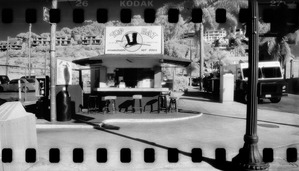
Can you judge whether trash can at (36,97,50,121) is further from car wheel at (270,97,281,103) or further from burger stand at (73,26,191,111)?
car wheel at (270,97,281,103)

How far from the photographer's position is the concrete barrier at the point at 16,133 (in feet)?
16.8

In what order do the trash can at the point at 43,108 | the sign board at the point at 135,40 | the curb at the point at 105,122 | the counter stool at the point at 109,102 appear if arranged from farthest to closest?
the sign board at the point at 135,40
the counter stool at the point at 109,102
the trash can at the point at 43,108
the curb at the point at 105,122

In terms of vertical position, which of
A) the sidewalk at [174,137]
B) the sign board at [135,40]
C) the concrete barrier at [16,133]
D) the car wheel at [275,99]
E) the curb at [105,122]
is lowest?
the sidewalk at [174,137]

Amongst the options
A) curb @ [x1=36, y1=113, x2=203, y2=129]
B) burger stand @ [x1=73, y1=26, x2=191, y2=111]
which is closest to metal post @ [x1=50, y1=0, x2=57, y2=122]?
curb @ [x1=36, y1=113, x2=203, y2=129]

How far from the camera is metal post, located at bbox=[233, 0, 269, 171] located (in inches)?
212

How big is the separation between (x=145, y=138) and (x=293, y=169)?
430cm

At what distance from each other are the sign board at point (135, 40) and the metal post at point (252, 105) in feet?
33.0

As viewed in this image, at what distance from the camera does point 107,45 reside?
1573 cm

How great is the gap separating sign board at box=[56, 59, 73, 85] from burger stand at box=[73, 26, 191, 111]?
1.46 metres

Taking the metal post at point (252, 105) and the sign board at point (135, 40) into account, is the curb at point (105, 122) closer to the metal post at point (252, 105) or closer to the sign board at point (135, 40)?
the sign board at point (135, 40)

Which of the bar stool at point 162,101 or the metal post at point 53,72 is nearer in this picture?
the metal post at point 53,72

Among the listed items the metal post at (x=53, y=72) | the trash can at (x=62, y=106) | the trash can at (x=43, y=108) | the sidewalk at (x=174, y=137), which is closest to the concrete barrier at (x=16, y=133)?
the sidewalk at (x=174, y=137)

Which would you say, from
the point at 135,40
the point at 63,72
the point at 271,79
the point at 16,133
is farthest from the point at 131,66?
the point at 16,133

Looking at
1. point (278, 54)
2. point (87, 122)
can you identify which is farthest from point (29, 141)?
point (278, 54)
